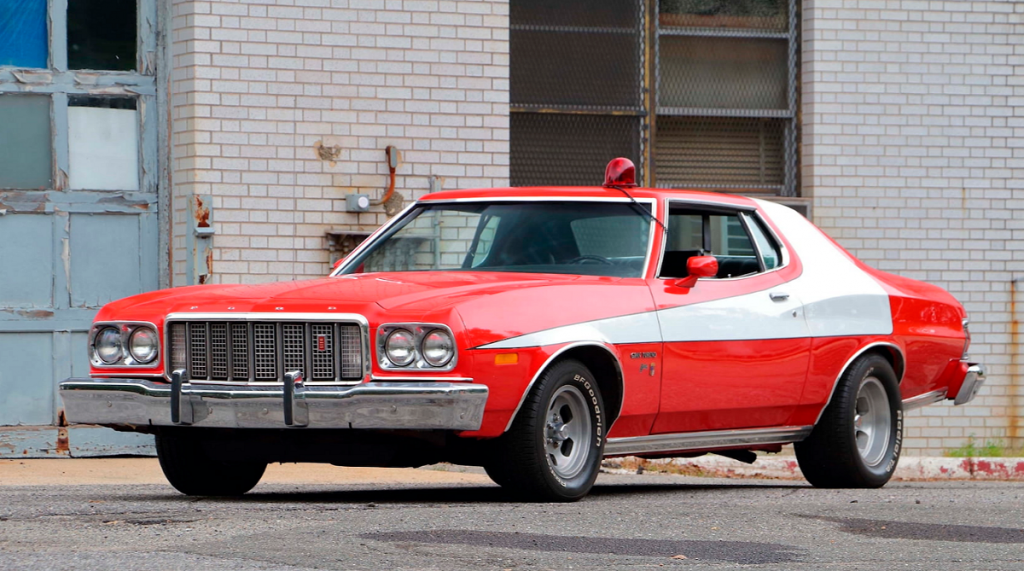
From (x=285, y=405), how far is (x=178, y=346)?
2.22 feet

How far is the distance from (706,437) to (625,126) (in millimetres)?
5400

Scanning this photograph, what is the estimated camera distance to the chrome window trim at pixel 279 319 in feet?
21.4

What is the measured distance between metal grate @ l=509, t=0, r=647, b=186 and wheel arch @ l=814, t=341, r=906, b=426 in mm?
4266

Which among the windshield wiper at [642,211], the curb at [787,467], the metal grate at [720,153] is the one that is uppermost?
the metal grate at [720,153]

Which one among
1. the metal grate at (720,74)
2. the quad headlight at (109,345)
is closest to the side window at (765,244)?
the quad headlight at (109,345)

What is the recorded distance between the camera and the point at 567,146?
1289 centimetres

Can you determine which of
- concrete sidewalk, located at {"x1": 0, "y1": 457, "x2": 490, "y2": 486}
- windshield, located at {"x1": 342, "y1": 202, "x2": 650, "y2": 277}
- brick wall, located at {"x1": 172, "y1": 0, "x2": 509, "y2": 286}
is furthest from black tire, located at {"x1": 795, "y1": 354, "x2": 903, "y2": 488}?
brick wall, located at {"x1": 172, "y1": 0, "x2": 509, "y2": 286}

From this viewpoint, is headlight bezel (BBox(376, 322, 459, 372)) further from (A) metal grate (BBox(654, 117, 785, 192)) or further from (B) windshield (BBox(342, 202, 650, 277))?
(A) metal grate (BBox(654, 117, 785, 192))

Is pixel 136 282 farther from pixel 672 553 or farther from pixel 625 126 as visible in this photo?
pixel 672 553

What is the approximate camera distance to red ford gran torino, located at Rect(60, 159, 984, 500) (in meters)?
6.56

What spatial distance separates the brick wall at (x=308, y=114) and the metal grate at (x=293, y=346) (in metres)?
4.86

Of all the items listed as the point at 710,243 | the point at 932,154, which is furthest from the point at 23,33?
the point at 932,154

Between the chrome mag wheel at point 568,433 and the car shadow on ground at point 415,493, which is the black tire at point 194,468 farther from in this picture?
the chrome mag wheel at point 568,433

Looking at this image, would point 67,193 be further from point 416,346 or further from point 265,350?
point 416,346
